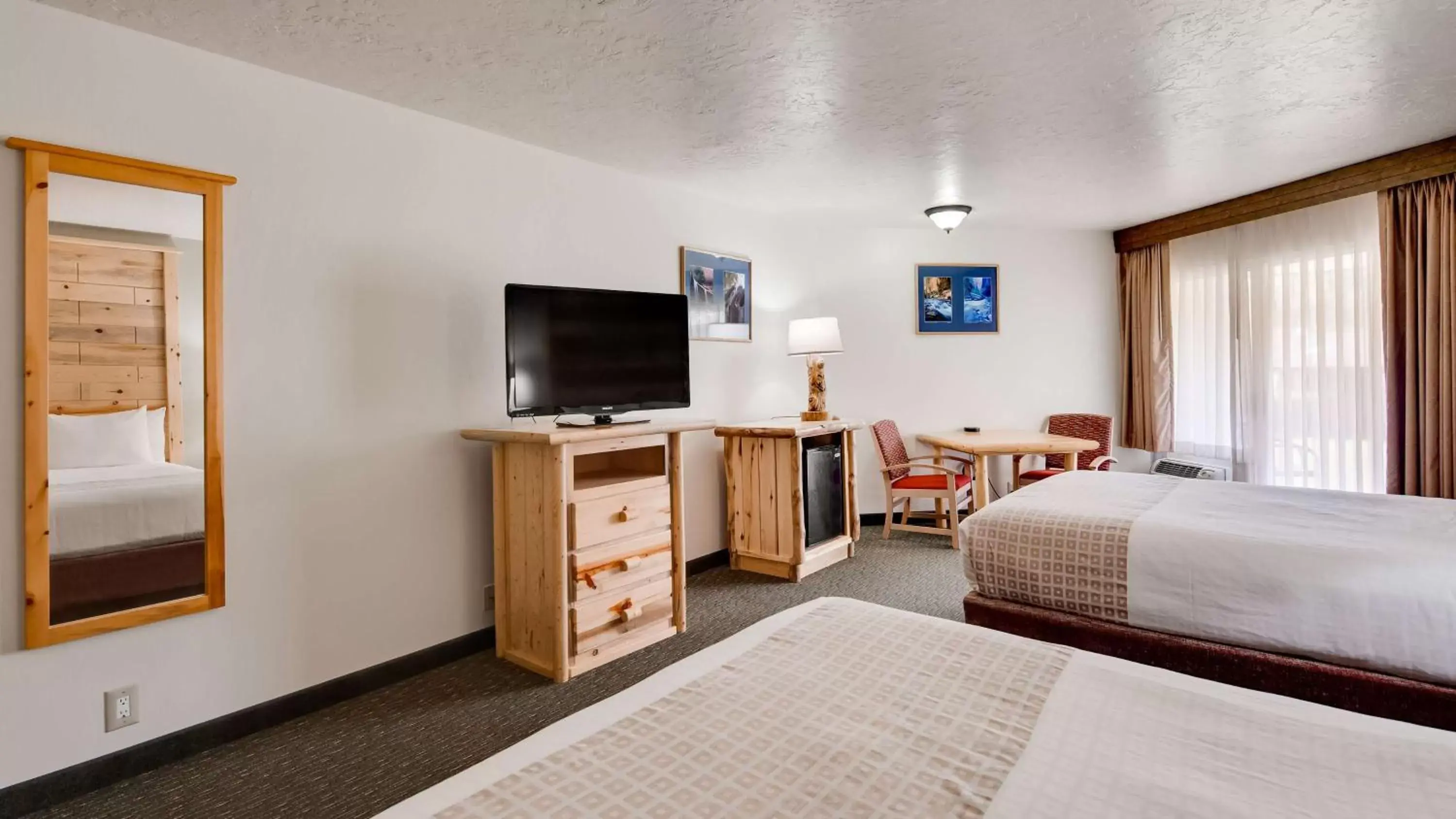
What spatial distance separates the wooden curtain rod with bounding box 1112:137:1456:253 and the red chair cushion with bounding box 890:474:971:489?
2582mm

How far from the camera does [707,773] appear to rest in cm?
92

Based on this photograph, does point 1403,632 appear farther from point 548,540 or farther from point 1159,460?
point 1159,460

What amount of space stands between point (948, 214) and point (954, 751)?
4267mm

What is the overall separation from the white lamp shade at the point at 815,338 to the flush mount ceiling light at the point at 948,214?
1.02 meters

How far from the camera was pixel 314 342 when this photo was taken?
255 centimetres

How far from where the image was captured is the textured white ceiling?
2176 millimetres

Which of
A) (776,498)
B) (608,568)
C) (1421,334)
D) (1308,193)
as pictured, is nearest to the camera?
(608,568)

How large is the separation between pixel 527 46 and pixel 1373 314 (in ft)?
17.0

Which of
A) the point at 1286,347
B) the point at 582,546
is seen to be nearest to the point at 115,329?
the point at 582,546

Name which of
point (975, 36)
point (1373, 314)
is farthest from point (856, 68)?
point (1373, 314)

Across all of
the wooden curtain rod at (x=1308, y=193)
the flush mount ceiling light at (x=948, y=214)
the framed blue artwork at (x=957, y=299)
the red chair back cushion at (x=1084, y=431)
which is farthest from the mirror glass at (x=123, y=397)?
the wooden curtain rod at (x=1308, y=193)

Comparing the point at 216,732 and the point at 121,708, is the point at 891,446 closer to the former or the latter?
the point at 216,732

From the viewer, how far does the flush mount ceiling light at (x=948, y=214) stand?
4.63 metres

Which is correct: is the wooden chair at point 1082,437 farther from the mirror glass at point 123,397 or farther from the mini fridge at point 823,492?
the mirror glass at point 123,397
